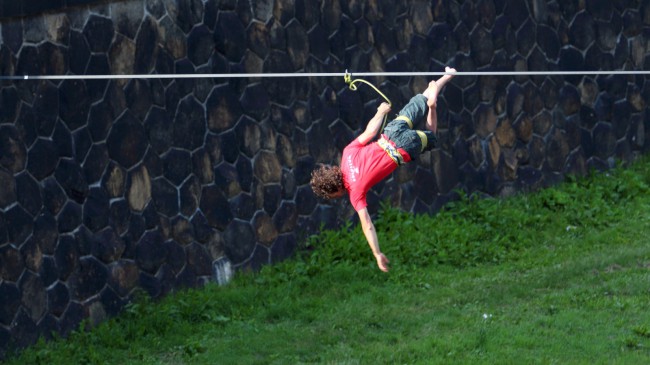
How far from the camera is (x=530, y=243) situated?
599 inches

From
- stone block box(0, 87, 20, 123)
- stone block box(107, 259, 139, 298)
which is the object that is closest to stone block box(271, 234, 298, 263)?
stone block box(107, 259, 139, 298)

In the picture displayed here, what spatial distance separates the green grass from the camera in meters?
12.0

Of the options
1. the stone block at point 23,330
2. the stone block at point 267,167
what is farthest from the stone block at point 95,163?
the stone block at point 267,167

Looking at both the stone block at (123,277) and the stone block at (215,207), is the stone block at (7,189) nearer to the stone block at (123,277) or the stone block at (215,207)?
the stone block at (123,277)

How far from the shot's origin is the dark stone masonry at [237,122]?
1232cm

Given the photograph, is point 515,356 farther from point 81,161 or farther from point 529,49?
point 529,49

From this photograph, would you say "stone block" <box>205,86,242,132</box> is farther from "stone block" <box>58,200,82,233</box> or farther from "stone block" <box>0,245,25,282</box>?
"stone block" <box>0,245,25,282</box>

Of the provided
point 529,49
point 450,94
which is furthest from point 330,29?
point 529,49

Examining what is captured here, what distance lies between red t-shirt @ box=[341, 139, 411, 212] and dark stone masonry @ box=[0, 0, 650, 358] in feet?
9.13

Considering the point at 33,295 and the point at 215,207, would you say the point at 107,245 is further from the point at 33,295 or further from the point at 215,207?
the point at 215,207

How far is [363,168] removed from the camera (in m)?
11.0

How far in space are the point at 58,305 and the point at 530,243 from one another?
5.19m

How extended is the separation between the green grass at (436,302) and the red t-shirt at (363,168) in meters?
1.54

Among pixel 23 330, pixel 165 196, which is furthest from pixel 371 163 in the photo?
pixel 23 330
